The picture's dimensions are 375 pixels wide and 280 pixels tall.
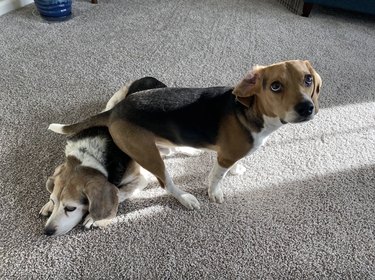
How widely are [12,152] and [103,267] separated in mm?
906

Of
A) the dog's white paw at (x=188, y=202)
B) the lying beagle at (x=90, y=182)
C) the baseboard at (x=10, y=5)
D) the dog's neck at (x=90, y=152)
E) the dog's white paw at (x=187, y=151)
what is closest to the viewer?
the lying beagle at (x=90, y=182)

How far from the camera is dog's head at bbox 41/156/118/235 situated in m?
1.48

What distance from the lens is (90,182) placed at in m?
1.49

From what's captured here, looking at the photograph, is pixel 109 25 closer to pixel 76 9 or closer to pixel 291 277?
pixel 76 9

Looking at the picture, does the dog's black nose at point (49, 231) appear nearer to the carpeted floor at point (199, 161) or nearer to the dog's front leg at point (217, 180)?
the carpeted floor at point (199, 161)

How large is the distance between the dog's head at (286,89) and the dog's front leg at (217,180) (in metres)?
0.36

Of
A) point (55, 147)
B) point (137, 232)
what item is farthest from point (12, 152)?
point (137, 232)

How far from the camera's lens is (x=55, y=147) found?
78.8 inches

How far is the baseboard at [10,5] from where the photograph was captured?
3344 mm

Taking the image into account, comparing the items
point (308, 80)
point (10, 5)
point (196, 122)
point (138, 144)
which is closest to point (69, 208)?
point (138, 144)

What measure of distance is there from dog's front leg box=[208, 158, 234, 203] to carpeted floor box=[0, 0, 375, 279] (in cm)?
5

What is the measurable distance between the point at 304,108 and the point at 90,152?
3.14 ft

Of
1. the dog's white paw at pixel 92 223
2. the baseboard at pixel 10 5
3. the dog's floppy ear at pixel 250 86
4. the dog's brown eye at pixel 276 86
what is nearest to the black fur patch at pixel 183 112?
the dog's floppy ear at pixel 250 86

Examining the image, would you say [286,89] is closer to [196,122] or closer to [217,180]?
[196,122]
